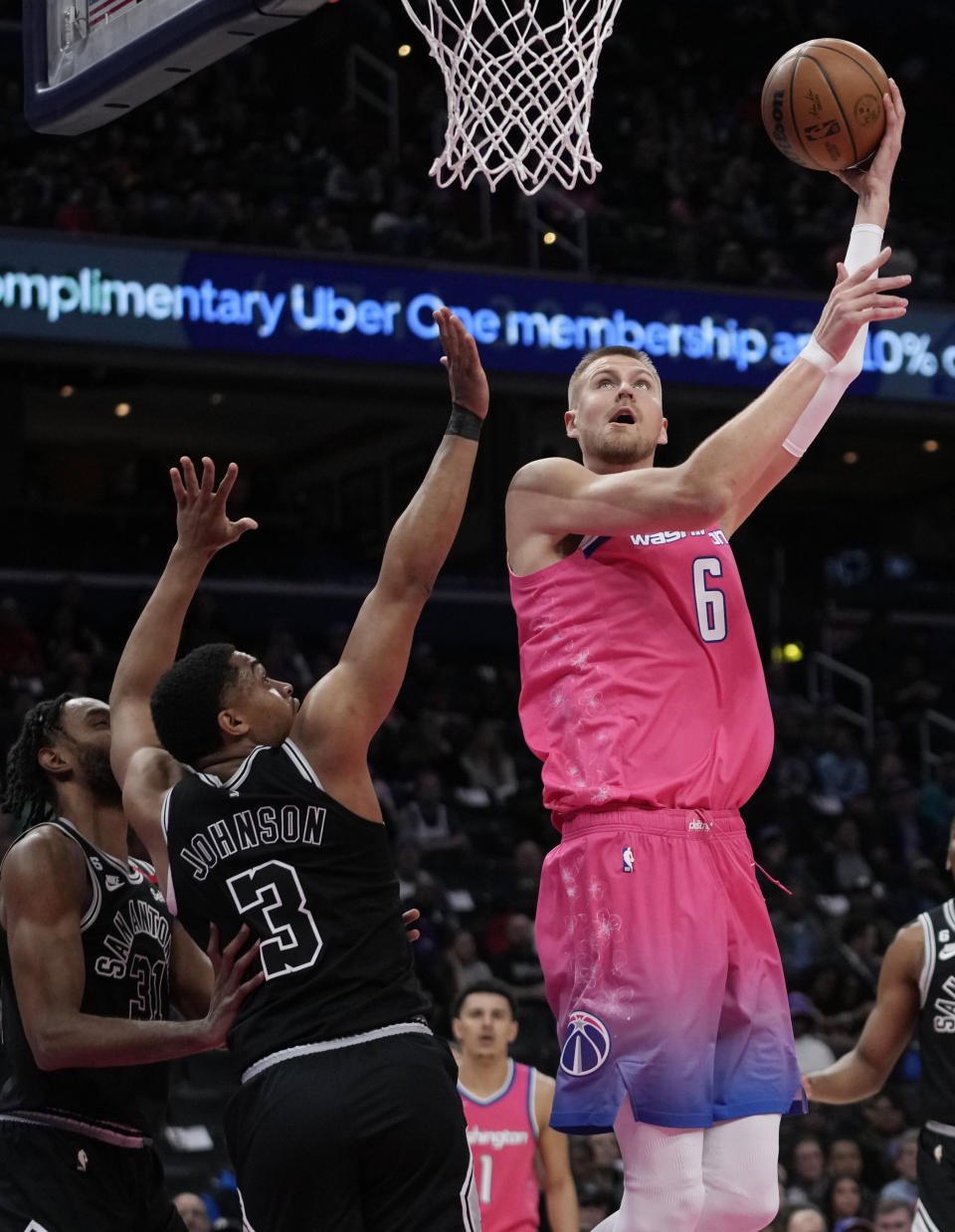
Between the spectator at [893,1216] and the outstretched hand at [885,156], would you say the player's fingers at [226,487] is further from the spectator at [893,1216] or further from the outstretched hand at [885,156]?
the spectator at [893,1216]

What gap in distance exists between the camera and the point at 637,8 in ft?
79.6

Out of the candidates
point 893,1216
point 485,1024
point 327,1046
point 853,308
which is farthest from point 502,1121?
point 853,308

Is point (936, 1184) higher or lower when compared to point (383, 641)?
Answer: lower

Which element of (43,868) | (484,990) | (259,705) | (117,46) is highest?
(117,46)

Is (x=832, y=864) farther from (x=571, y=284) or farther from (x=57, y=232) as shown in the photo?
(x=57, y=232)

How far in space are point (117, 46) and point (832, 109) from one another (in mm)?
1900

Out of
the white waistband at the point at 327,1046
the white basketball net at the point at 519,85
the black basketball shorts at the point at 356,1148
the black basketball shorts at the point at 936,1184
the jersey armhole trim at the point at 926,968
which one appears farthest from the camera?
the jersey armhole trim at the point at 926,968

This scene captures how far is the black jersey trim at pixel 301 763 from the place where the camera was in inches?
156

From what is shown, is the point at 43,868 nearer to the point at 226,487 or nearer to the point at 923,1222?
the point at 226,487

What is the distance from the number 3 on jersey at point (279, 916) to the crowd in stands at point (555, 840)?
585 centimetres

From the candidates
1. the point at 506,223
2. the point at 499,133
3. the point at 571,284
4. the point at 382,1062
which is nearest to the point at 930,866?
the point at 571,284

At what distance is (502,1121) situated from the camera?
302 inches

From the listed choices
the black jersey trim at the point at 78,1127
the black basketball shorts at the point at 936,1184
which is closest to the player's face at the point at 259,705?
the black jersey trim at the point at 78,1127

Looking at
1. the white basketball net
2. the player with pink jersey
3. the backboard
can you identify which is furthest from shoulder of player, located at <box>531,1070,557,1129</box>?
the backboard
